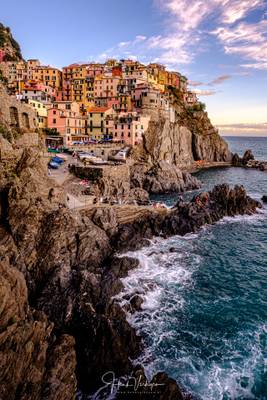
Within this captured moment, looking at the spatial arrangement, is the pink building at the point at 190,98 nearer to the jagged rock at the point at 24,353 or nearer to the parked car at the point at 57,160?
the parked car at the point at 57,160

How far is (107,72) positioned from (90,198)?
83.3m

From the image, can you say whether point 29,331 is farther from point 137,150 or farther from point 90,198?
point 137,150

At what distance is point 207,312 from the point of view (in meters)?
25.1

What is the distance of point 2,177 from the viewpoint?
107ft

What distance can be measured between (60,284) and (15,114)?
1624 inches

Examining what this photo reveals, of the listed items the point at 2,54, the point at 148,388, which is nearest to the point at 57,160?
the point at 148,388

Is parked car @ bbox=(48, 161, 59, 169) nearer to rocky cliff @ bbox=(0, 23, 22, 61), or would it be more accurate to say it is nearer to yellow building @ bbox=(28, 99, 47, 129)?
yellow building @ bbox=(28, 99, 47, 129)

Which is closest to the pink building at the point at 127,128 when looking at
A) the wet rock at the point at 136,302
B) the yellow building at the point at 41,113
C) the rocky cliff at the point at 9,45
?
the yellow building at the point at 41,113

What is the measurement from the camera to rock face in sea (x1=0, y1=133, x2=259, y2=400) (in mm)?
15172

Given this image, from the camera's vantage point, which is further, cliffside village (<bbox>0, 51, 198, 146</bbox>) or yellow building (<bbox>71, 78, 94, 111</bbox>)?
yellow building (<bbox>71, 78, 94, 111</bbox>)

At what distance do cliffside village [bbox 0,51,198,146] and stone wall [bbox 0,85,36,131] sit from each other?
11965 mm

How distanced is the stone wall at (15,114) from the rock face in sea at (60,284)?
1707 cm

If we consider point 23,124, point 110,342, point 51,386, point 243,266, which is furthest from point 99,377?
point 23,124

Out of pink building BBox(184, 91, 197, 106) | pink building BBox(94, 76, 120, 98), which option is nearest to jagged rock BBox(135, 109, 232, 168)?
pink building BBox(184, 91, 197, 106)
